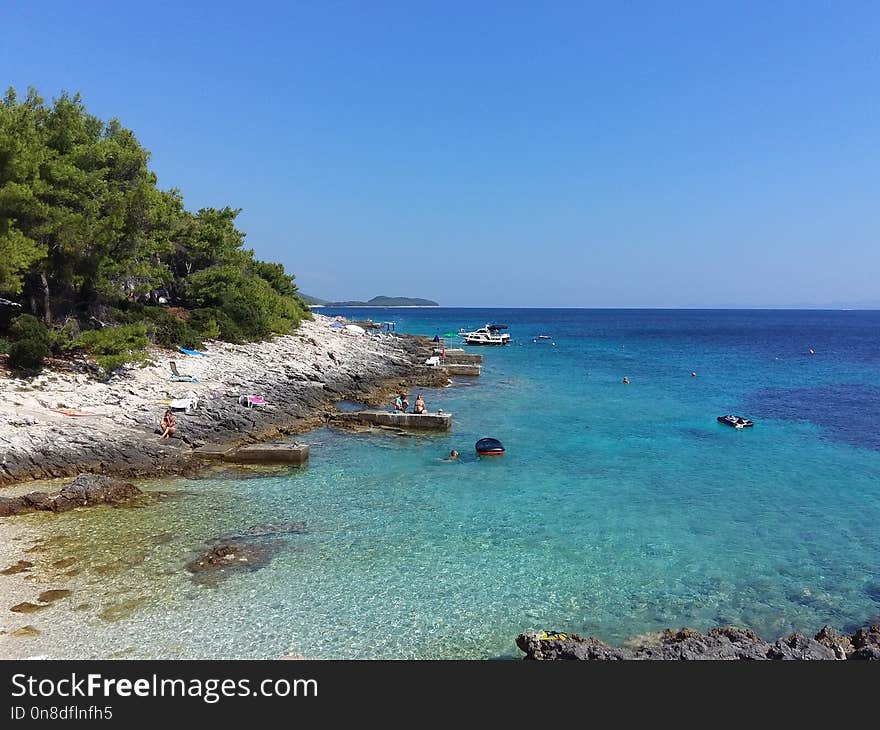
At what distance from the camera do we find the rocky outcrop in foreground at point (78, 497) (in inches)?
706

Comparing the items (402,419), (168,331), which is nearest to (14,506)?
(402,419)

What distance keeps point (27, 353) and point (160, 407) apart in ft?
20.8

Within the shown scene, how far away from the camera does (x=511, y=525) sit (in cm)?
1903

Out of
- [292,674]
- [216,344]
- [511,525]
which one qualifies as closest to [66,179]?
[216,344]

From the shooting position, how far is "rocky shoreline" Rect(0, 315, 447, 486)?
21812 mm

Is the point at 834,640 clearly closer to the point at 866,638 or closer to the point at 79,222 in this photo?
the point at 866,638

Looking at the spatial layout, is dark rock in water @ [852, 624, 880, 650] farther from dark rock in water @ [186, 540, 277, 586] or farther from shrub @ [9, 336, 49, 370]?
shrub @ [9, 336, 49, 370]

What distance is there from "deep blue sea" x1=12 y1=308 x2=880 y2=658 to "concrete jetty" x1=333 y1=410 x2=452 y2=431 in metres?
1.47

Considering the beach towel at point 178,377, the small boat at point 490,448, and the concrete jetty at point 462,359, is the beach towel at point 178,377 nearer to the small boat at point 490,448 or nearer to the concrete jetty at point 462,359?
the small boat at point 490,448

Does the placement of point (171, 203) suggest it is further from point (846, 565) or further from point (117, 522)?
point (846, 565)

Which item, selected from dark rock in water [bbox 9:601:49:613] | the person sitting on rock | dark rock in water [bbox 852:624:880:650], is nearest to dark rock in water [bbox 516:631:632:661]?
dark rock in water [bbox 852:624:880:650]

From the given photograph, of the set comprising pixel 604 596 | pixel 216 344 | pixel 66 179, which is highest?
pixel 66 179

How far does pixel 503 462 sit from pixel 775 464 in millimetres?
13132

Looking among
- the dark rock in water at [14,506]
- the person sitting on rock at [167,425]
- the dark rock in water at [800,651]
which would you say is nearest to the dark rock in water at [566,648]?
the dark rock in water at [800,651]
